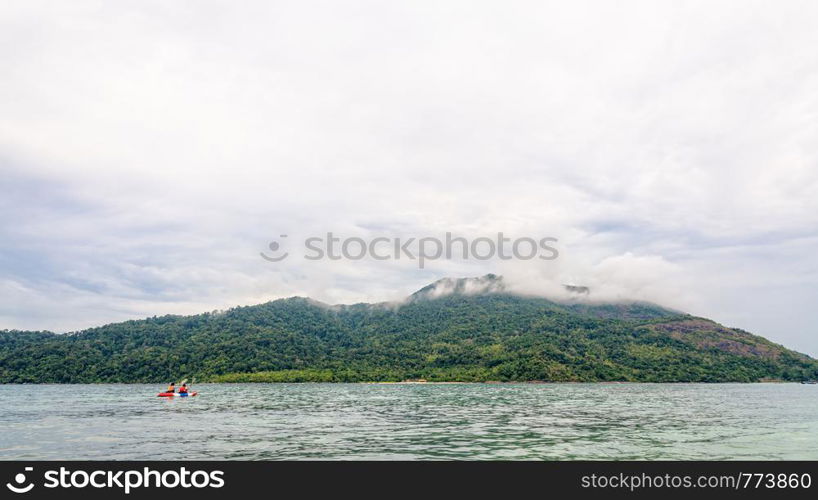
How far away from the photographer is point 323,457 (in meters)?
39.8

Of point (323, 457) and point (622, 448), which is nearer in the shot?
point (323, 457)

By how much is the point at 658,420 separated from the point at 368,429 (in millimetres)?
35519

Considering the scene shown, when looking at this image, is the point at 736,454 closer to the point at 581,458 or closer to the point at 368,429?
the point at 581,458
